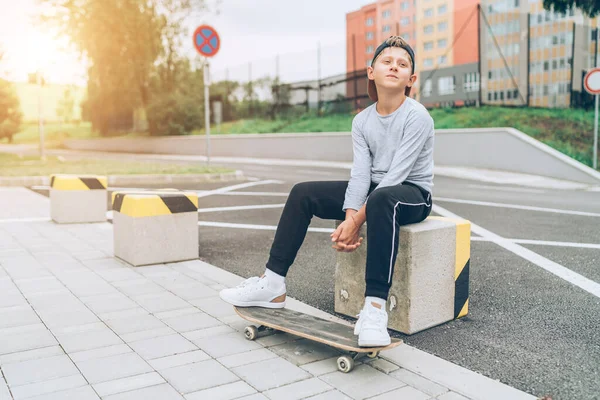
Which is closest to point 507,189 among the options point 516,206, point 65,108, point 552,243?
point 516,206

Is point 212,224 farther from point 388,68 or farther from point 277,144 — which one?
point 277,144

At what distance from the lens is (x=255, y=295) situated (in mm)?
3578

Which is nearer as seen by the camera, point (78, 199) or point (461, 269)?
point (461, 269)

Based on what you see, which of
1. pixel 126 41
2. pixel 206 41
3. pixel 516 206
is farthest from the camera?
pixel 126 41

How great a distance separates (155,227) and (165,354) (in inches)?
96.2

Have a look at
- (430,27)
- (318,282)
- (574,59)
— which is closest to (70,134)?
(430,27)

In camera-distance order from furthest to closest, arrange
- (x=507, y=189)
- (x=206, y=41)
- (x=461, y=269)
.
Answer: (x=206, y=41)
(x=507, y=189)
(x=461, y=269)

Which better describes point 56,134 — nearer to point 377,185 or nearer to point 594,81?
point 594,81

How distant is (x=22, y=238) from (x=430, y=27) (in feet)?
67.3

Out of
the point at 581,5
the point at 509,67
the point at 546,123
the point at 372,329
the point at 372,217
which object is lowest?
the point at 372,329

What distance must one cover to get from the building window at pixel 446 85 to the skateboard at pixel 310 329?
19.0 meters

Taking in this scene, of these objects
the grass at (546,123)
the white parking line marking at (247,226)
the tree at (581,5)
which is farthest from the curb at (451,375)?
the tree at (581,5)

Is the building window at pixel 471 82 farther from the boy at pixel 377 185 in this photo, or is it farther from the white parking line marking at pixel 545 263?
the boy at pixel 377 185

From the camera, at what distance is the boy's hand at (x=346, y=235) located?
327cm
